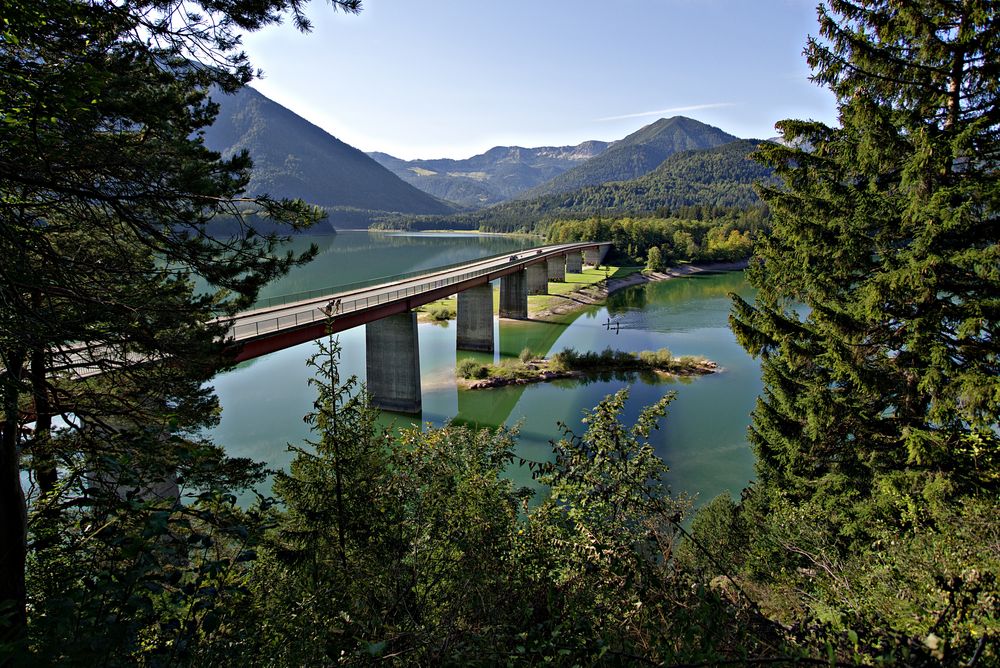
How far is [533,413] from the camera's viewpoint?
26.0 meters

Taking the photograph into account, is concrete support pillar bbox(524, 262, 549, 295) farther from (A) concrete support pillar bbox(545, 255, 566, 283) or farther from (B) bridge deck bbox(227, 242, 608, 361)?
(B) bridge deck bbox(227, 242, 608, 361)

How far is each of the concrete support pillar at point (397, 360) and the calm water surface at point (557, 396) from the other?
1.00 metres

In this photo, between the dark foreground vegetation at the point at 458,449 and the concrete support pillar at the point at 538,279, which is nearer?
the dark foreground vegetation at the point at 458,449

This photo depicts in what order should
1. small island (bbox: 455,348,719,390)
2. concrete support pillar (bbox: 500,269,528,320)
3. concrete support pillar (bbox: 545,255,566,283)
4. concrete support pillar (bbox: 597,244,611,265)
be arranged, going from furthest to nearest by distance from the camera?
concrete support pillar (bbox: 597,244,611,265) < concrete support pillar (bbox: 545,255,566,283) < concrete support pillar (bbox: 500,269,528,320) < small island (bbox: 455,348,719,390)

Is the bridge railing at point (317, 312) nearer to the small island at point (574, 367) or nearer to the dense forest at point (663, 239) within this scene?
the small island at point (574, 367)

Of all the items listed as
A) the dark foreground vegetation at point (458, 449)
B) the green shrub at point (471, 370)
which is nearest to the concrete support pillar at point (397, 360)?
the green shrub at point (471, 370)

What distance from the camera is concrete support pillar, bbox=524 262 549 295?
63875mm

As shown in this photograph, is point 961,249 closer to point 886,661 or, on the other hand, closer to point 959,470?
point 959,470

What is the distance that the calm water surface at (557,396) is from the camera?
20.5m

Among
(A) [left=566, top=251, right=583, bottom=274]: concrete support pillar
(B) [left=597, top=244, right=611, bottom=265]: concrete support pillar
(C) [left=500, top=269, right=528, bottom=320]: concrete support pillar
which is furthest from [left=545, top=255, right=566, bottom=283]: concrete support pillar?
(C) [left=500, top=269, right=528, bottom=320]: concrete support pillar

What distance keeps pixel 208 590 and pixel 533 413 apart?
923 inches

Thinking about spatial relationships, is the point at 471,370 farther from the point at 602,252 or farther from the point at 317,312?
the point at 602,252

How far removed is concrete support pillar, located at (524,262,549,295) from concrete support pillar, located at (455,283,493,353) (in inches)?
1014

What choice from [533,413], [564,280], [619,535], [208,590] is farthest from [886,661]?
[564,280]
